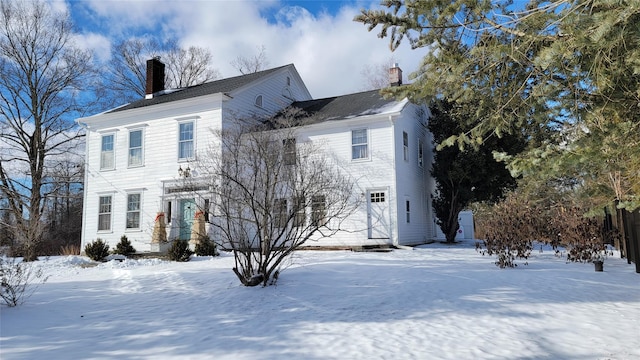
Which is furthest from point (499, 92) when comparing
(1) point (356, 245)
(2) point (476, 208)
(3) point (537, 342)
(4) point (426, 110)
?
(2) point (476, 208)

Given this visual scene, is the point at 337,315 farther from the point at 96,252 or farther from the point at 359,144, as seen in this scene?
the point at 359,144

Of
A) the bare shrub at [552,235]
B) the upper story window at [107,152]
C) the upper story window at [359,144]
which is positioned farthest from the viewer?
the upper story window at [107,152]

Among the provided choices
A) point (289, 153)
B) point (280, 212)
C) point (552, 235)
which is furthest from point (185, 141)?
point (552, 235)

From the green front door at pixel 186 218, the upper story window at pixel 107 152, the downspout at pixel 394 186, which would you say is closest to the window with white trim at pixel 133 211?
the upper story window at pixel 107 152

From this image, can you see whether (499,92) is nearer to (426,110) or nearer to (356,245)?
(356,245)

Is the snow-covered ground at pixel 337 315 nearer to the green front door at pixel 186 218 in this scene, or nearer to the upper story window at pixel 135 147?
the green front door at pixel 186 218

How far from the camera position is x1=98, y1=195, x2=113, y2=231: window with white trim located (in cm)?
1941

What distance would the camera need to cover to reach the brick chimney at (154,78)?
851 inches

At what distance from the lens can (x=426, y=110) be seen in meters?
20.8

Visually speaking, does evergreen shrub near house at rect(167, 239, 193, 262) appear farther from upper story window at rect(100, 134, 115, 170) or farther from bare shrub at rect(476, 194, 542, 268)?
upper story window at rect(100, 134, 115, 170)

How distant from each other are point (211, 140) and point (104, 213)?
260 inches

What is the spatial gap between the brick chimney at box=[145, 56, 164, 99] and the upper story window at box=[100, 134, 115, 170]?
291 centimetres

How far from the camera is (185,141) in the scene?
1803 cm

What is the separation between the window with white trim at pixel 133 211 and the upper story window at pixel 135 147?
4.83 ft
